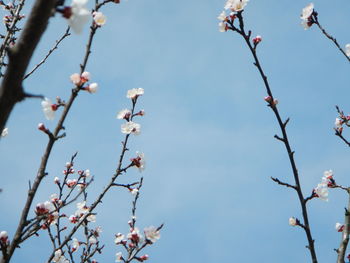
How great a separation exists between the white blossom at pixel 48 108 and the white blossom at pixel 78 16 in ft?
4.57

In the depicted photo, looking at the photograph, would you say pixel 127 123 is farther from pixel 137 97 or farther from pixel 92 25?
pixel 92 25

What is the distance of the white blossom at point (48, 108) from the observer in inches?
112

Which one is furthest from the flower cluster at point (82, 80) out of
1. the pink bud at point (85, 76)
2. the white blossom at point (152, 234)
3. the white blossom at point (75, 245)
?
the white blossom at point (75, 245)

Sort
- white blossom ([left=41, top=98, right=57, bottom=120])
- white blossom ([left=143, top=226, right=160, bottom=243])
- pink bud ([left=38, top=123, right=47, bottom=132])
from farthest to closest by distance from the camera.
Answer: white blossom ([left=143, top=226, right=160, bottom=243]) → white blossom ([left=41, top=98, right=57, bottom=120]) → pink bud ([left=38, top=123, right=47, bottom=132])

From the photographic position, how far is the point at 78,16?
5.18 feet

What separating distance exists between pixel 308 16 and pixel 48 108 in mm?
3278

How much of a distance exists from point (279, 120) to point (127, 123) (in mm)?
2114

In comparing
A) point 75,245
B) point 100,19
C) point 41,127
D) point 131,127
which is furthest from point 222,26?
point 75,245

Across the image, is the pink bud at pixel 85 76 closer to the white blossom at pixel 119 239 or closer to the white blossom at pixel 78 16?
the white blossom at pixel 78 16

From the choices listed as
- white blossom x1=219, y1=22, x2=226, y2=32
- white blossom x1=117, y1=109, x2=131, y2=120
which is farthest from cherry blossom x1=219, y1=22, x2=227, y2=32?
white blossom x1=117, y1=109, x2=131, y2=120

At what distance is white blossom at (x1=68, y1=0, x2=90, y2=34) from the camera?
1567mm

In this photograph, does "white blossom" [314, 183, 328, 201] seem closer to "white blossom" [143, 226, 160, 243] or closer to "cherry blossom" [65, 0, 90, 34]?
"white blossom" [143, 226, 160, 243]

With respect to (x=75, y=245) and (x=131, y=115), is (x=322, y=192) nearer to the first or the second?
(x=131, y=115)

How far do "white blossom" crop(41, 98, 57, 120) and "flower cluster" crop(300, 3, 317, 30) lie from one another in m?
3.19
